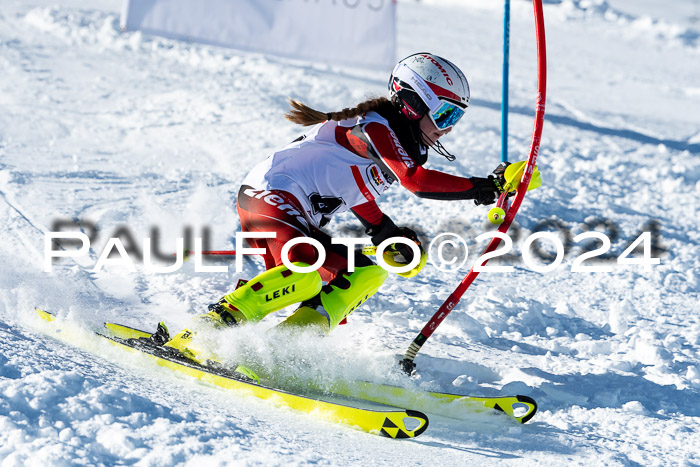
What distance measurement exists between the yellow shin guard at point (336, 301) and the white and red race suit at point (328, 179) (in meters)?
0.28

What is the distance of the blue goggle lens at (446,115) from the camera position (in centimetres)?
362

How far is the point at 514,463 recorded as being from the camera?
10.1 ft

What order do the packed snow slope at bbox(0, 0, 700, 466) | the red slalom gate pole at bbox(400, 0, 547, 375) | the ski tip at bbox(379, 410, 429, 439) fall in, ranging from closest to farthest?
1. the packed snow slope at bbox(0, 0, 700, 466)
2. the ski tip at bbox(379, 410, 429, 439)
3. the red slalom gate pole at bbox(400, 0, 547, 375)

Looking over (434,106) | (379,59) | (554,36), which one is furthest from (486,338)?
(554,36)

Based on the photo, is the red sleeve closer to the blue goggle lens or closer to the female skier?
the female skier

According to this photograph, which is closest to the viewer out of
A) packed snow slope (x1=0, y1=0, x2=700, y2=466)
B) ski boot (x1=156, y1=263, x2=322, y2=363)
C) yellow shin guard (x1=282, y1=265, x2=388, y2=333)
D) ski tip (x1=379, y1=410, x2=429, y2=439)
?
packed snow slope (x1=0, y1=0, x2=700, y2=466)

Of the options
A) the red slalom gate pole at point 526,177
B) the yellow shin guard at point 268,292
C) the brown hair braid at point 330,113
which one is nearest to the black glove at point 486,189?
the red slalom gate pole at point 526,177

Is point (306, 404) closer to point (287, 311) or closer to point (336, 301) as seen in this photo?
point (336, 301)

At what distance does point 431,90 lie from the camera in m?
3.59

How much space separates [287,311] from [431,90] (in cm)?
178

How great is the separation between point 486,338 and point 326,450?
1.85 metres

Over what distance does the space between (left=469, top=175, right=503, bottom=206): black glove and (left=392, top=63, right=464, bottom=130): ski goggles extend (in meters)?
0.33


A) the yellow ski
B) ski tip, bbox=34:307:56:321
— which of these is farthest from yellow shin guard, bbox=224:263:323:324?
ski tip, bbox=34:307:56:321

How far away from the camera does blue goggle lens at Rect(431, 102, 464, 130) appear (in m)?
3.62
